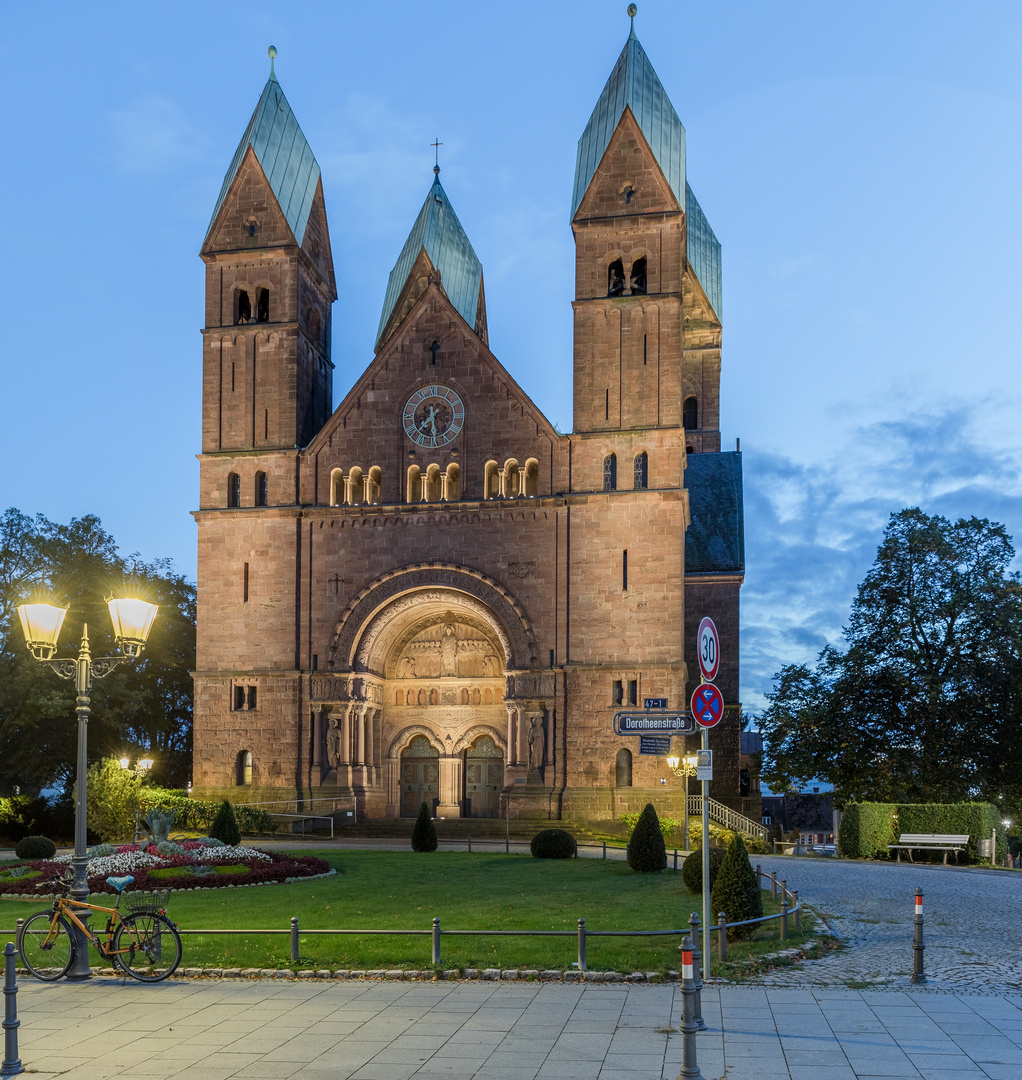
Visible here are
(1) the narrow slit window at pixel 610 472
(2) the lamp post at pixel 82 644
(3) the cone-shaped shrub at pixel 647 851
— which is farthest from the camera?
(1) the narrow slit window at pixel 610 472

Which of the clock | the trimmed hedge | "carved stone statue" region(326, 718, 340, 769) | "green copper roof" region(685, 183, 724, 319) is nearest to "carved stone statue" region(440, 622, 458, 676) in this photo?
"carved stone statue" region(326, 718, 340, 769)

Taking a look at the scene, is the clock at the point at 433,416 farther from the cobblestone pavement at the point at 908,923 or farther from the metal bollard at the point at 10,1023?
the metal bollard at the point at 10,1023

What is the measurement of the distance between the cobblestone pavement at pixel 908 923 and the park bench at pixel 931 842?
249 cm

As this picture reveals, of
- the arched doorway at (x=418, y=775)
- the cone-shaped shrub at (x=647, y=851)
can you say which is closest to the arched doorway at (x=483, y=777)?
the arched doorway at (x=418, y=775)

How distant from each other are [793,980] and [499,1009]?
3692 mm

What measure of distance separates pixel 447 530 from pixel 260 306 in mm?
11885

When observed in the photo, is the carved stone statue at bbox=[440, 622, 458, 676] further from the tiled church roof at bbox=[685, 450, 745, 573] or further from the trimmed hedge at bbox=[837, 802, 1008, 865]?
the trimmed hedge at bbox=[837, 802, 1008, 865]

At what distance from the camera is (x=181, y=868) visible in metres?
26.2

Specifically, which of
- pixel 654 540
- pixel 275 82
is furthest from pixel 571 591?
pixel 275 82

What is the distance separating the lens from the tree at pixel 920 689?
41.7m

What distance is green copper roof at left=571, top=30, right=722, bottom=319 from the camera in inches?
1724

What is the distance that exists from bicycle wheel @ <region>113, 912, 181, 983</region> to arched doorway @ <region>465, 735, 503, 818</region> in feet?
101

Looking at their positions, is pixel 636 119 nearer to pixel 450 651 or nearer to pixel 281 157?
pixel 281 157

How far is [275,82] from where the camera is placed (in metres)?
49.2
